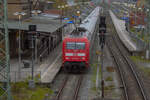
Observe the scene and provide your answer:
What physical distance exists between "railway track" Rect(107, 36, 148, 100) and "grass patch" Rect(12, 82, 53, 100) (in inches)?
194

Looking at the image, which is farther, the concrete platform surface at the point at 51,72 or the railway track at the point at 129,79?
the concrete platform surface at the point at 51,72

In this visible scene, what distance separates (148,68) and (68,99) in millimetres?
10972

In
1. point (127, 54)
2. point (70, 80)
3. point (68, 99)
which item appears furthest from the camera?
point (127, 54)

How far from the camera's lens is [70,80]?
22.4 m

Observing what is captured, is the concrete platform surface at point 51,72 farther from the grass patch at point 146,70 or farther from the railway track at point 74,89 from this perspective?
the grass patch at point 146,70

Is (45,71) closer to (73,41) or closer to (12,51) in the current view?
(73,41)

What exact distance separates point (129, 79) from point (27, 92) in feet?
27.0

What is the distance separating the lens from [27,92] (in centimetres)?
1842

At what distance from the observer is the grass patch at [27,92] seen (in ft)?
57.4

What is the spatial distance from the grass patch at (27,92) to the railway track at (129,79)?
4.92 m

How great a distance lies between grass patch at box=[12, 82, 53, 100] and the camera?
17495mm

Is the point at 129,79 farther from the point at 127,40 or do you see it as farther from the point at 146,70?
the point at 127,40

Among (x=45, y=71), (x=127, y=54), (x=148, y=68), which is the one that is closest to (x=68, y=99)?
(x=45, y=71)

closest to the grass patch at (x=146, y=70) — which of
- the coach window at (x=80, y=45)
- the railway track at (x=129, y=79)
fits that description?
the railway track at (x=129, y=79)
